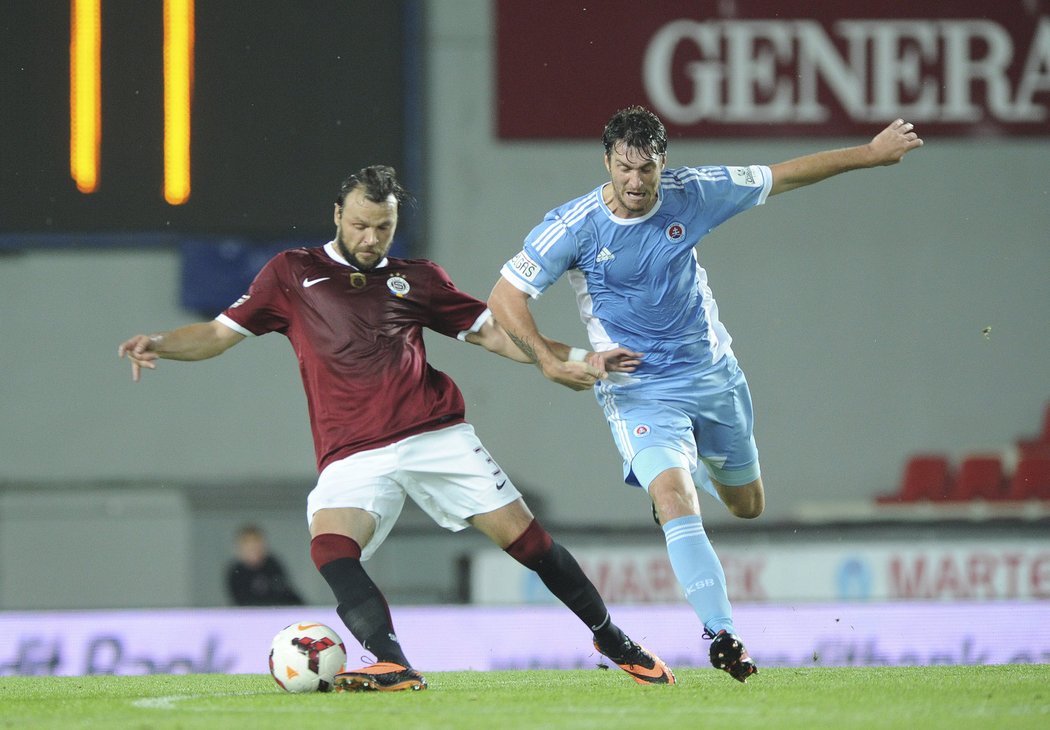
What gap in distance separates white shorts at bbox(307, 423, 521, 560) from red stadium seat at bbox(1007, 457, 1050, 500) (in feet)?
22.7

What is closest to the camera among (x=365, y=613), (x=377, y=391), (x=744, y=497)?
(x=365, y=613)

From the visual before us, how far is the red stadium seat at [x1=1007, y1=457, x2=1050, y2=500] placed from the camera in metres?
10.9

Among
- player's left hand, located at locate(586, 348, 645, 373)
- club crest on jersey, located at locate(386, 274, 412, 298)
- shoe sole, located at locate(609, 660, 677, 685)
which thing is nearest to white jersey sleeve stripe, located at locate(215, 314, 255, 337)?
club crest on jersey, located at locate(386, 274, 412, 298)

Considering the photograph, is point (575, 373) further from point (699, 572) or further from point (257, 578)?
point (257, 578)

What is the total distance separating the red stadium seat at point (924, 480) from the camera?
11.5 meters

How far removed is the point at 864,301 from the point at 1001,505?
6.47 feet

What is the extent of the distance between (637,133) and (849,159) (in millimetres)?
663

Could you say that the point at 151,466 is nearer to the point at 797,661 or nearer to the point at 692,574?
the point at 797,661

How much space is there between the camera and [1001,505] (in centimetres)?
1081

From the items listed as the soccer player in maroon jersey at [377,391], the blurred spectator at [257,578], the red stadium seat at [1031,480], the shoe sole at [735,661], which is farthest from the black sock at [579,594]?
the red stadium seat at [1031,480]

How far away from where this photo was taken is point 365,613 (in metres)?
4.54

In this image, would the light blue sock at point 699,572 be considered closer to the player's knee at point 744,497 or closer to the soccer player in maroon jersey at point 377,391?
the soccer player in maroon jersey at point 377,391

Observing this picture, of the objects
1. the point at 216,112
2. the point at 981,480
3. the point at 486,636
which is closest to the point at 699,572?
the point at 486,636

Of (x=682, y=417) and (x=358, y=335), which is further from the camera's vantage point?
(x=682, y=417)
